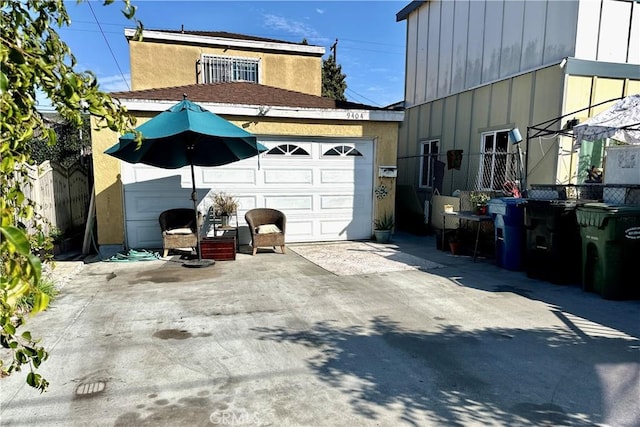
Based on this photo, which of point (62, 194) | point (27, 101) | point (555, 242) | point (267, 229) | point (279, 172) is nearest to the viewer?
point (27, 101)

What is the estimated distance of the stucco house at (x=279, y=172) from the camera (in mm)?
7758

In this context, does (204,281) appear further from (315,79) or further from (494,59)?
(315,79)

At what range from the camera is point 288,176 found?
880 centimetres

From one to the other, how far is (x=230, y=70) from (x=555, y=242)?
11814 mm

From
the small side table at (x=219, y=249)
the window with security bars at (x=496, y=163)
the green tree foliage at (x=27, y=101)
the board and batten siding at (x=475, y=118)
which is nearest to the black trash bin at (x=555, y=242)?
the board and batten siding at (x=475, y=118)

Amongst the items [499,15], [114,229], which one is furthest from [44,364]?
[499,15]

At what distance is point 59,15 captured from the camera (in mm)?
1536

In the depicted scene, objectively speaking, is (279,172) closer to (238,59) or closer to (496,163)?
(496,163)

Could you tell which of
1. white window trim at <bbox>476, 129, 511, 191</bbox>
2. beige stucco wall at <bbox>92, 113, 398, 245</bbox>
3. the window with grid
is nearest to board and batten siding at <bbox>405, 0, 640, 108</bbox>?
white window trim at <bbox>476, 129, 511, 191</bbox>

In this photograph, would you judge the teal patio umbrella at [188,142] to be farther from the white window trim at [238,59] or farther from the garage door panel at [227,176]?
the white window trim at [238,59]

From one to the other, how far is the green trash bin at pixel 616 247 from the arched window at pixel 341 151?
5.17 metres

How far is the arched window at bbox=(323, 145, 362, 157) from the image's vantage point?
909 centimetres

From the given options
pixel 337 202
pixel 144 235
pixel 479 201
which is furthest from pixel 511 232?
pixel 144 235

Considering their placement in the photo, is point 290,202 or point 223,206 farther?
point 290,202
